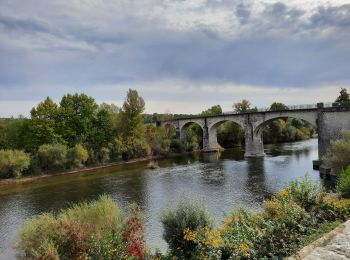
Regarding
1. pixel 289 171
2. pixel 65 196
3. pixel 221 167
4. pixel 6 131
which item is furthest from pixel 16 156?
pixel 289 171

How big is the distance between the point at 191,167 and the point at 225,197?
19867mm

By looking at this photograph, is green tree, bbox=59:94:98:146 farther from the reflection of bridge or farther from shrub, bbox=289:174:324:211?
shrub, bbox=289:174:324:211

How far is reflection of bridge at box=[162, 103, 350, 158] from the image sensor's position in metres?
37.7

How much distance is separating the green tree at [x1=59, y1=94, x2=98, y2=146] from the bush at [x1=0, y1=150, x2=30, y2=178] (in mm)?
9198

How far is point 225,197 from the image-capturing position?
2650 cm

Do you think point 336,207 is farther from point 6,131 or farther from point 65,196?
point 6,131

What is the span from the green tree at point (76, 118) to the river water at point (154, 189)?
1003 centimetres

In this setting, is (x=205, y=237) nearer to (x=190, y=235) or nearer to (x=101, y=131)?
(x=190, y=235)

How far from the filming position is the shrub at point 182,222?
1266 cm

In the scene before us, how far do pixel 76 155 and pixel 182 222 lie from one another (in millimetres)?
40172

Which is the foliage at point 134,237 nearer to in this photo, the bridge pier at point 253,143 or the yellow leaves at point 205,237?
the yellow leaves at point 205,237

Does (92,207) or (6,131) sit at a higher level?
(6,131)

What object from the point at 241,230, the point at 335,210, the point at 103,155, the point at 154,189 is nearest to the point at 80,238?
the point at 241,230

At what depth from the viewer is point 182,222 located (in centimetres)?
1298
